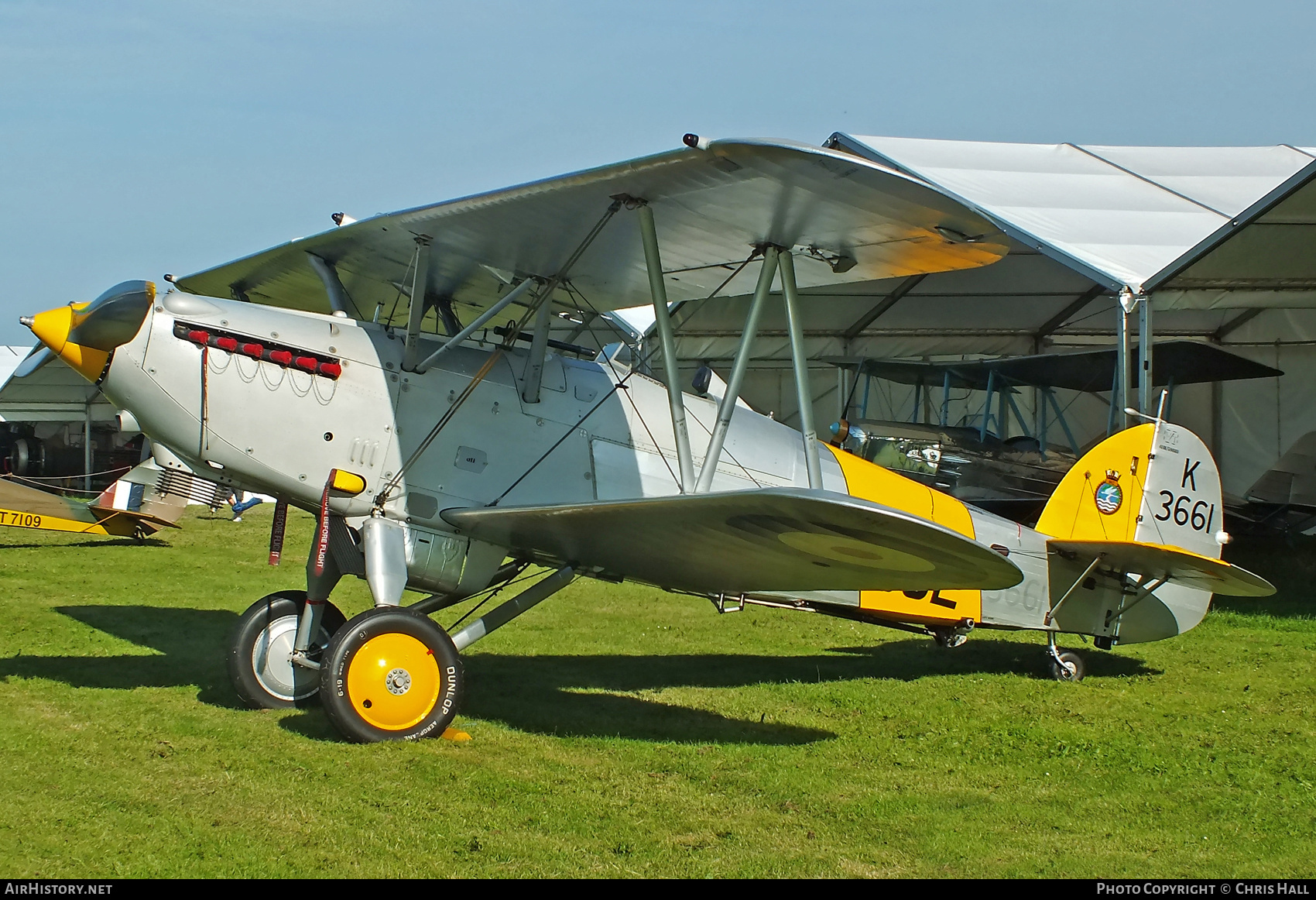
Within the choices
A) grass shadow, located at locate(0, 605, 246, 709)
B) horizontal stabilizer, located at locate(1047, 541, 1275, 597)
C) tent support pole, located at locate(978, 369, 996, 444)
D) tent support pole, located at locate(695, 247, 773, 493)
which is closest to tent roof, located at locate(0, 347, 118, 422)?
grass shadow, located at locate(0, 605, 246, 709)

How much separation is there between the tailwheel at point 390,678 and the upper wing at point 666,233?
6.57ft

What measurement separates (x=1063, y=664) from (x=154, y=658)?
6.24m

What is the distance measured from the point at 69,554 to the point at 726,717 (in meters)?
10.7

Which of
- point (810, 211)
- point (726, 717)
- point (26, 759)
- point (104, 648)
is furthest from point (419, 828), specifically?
point (104, 648)

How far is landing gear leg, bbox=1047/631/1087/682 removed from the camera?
25.8 feet

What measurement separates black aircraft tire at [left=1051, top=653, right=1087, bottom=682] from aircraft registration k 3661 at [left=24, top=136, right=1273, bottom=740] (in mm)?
1121

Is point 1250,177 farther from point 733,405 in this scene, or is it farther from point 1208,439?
point 733,405

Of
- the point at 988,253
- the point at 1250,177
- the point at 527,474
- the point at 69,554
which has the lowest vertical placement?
the point at 69,554

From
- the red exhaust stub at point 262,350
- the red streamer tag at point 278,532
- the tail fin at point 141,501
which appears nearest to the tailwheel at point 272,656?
the red streamer tag at point 278,532

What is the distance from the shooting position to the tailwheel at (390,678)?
517 cm

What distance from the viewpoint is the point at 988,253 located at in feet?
18.8

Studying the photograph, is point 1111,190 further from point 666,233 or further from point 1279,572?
point 666,233

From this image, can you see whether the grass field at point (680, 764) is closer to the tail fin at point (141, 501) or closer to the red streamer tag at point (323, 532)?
the red streamer tag at point (323, 532)

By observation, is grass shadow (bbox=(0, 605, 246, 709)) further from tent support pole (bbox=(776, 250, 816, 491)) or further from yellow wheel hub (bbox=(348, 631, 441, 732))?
tent support pole (bbox=(776, 250, 816, 491))
